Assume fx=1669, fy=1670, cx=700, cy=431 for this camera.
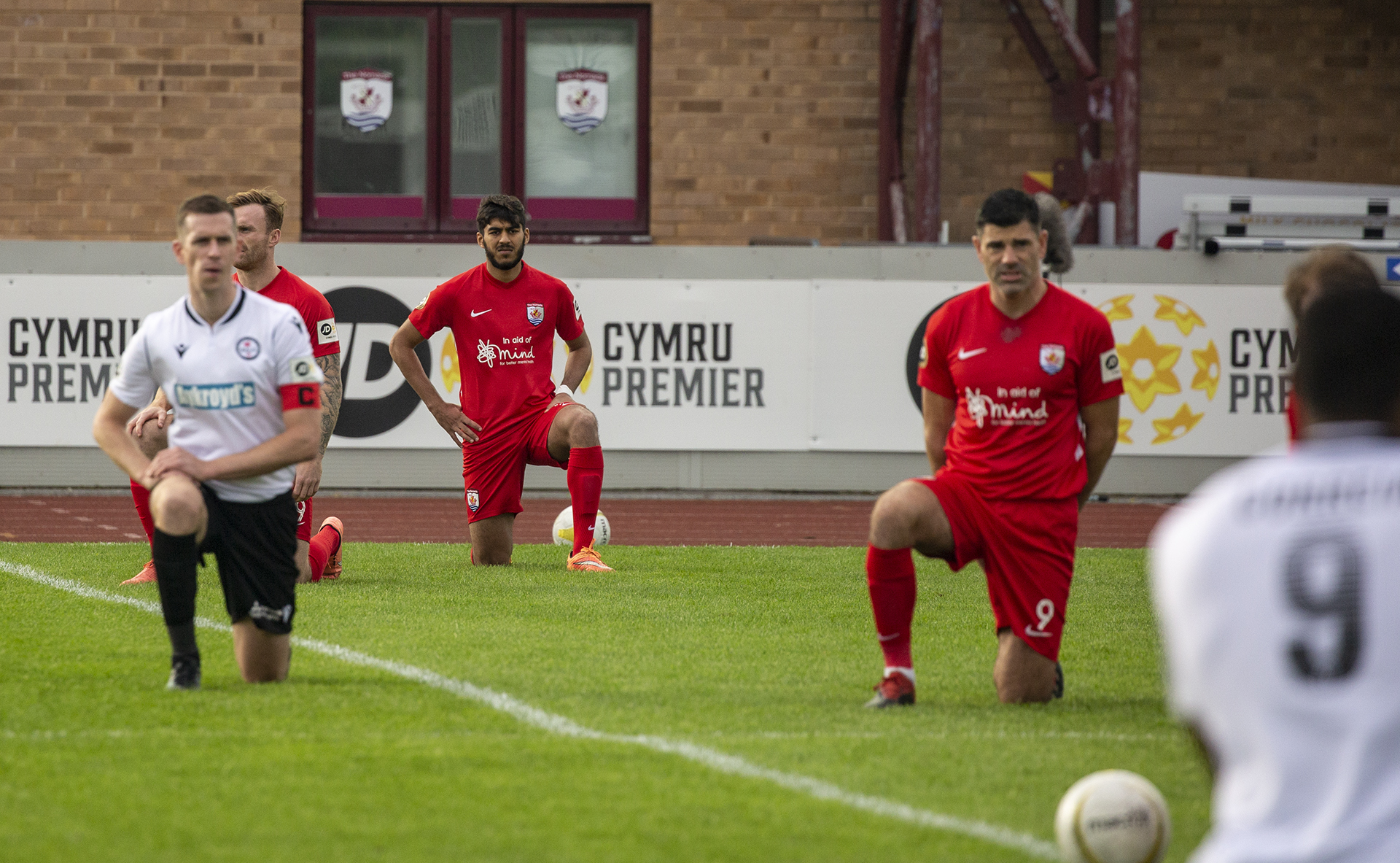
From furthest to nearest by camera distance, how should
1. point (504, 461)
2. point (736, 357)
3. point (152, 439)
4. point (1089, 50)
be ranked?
point (1089, 50) → point (736, 357) → point (504, 461) → point (152, 439)

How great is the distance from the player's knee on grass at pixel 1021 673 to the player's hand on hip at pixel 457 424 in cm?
434

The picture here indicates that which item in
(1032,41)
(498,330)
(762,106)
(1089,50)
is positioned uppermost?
(1032,41)

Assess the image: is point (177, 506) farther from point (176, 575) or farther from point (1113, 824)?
point (1113, 824)

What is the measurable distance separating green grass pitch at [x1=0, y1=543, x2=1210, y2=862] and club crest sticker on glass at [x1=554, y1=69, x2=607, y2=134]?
9.54m

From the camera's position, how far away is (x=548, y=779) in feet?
15.1

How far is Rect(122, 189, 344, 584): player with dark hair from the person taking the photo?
27.4ft

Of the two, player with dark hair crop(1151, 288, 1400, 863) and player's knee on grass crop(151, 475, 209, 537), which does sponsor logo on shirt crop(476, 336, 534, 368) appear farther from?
player with dark hair crop(1151, 288, 1400, 863)

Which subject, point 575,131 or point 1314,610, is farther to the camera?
point 575,131

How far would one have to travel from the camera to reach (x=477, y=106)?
1744cm

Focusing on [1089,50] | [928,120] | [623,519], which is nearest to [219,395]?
[623,519]

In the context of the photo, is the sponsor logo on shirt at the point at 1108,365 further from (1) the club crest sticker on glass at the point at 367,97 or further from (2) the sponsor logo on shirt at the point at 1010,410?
(1) the club crest sticker on glass at the point at 367,97

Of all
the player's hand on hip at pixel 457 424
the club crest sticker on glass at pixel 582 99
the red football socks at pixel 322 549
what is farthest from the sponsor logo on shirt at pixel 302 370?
the club crest sticker on glass at pixel 582 99

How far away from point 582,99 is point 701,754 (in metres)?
13.3

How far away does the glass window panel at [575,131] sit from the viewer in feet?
57.2
